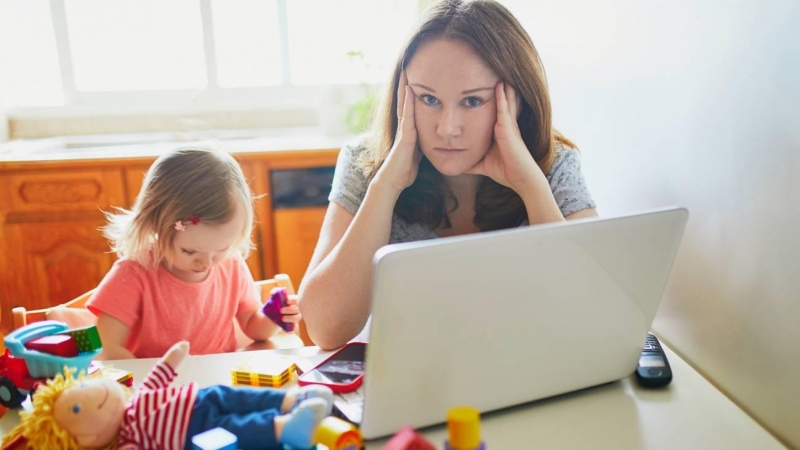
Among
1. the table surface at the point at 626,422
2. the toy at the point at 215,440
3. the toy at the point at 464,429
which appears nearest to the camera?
the toy at the point at 464,429

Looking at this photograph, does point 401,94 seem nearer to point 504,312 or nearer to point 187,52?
point 504,312

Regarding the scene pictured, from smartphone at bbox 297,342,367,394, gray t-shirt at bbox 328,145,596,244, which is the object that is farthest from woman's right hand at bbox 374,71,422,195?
smartphone at bbox 297,342,367,394

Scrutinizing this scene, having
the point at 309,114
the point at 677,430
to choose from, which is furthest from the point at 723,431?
the point at 309,114

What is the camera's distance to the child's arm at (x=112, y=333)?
1.24m

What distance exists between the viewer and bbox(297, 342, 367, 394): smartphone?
2.69ft

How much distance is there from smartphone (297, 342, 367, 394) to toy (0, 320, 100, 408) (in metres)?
0.27

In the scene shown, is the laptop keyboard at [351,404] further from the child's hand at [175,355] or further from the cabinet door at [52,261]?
the cabinet door at [52,261]

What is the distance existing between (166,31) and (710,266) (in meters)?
2.60

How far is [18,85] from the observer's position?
282cm

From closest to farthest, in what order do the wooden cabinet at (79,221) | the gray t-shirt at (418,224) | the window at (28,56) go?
the gray t-shirt at (418,224)
the wooden cabinet at (79,221)
the window at (28,56)

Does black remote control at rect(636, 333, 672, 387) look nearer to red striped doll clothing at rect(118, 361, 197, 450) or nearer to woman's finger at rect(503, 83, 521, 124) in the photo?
woman's finger at rect(503, 83, 521, 124)

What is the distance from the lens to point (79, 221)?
234 centimetres

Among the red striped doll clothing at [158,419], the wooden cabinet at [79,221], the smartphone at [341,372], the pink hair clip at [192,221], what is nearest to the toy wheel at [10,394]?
the red striped doll clothing at [158,419]

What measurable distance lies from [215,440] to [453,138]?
0.60 metres
